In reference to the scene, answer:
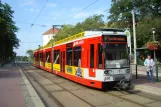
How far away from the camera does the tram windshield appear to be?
44.5ft

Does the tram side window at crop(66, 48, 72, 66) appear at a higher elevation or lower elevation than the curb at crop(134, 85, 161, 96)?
higher

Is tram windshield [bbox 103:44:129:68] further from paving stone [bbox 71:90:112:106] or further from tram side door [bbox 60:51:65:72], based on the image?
tram side door [bbox 60:51:65:72]

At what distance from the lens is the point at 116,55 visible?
13.7 m

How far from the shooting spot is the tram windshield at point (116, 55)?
1355cm

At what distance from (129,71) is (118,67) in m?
0.79

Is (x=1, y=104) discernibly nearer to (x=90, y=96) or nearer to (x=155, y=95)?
(x=90, y=96)

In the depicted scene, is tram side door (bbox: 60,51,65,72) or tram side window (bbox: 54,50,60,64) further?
tram side window (bbox: 54,50,60,64)

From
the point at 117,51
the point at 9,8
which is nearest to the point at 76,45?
the point at 117,51

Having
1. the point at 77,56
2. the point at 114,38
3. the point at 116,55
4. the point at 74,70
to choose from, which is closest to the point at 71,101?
the point at 116,55

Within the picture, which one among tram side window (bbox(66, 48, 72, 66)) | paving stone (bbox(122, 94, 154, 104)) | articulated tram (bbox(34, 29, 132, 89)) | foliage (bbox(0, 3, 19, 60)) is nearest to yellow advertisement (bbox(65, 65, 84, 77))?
articulated tram (bbox(34, 29, 132, 89))

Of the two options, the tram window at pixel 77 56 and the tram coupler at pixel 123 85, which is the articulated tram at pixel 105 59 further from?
the tram window at pixel 77 56

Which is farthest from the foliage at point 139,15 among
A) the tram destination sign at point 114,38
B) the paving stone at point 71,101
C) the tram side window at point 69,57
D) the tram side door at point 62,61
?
the paving stone at point 71,101

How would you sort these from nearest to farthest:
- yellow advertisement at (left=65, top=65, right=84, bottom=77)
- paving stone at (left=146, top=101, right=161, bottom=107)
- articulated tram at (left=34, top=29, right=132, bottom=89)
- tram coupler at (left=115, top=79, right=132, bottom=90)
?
1. paving stone at (left=146, top=101, right=161, bottom=107)
2. tram coupler at (left=115, top=79, right=132, bottom=90)
3. articulated tram at (left=34, top=29, right=132, bottom=89)
4. yellow advertisement at (left=65, top=65, right=84, bottom=77)

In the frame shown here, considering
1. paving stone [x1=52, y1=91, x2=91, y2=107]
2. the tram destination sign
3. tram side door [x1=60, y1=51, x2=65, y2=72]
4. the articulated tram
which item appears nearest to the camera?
paving stone [x1=52, y1=91, x2=91, y2=107]
